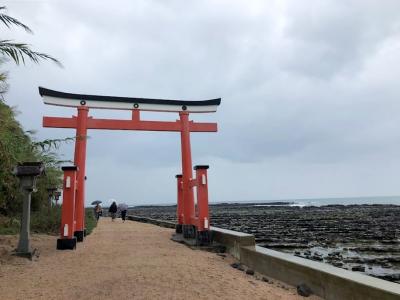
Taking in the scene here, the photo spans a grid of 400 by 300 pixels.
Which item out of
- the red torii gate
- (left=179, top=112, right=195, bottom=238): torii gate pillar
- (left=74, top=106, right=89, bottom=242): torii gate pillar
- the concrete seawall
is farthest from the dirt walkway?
(left=179, top=112, right=195, bottom=238): torii gate pillar

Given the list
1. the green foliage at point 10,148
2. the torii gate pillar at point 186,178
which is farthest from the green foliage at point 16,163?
the torii gate pillar at point 186,178

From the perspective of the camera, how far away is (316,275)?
5.69m

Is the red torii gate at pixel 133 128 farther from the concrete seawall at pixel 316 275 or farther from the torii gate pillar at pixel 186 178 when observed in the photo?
the concrete seawall at pixel 316 275

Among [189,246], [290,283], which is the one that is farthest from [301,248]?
[290,283]

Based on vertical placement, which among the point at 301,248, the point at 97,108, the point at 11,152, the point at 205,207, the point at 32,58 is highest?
the point at 97,108

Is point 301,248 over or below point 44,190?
below

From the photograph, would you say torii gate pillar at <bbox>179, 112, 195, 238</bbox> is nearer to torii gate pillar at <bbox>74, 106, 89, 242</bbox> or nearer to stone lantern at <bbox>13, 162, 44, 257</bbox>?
torii gate pillar at <bbox>74, 106, 89, 242</bbox>

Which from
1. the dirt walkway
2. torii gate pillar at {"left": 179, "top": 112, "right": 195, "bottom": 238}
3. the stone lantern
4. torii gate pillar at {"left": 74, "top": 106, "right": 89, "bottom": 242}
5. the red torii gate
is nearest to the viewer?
the dirt walkway

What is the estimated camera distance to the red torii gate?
1023 centimetres

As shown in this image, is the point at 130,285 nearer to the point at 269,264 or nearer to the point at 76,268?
the point at 76,268

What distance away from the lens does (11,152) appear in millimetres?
7055

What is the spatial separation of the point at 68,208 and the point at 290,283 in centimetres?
624

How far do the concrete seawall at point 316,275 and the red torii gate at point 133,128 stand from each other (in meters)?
2.11

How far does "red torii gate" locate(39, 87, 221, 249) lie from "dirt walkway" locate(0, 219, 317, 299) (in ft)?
5.27
